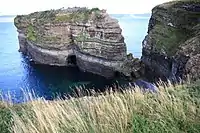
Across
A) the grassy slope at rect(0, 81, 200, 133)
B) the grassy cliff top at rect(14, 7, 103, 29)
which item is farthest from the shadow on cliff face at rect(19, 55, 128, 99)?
the grassy slope at rect(0, 81, 200, 133)

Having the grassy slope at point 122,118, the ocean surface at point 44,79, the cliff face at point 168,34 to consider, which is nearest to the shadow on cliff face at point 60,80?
the ocean surface at point 44,79

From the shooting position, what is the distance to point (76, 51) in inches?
3420

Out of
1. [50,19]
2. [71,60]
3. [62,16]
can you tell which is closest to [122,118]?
[71,60]

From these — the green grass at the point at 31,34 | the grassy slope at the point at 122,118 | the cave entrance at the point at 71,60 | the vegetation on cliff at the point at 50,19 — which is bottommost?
the cave entrance at the point at 71,60

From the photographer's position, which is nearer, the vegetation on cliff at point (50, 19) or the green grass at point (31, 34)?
the vegetation on cliff at point (50, 19)

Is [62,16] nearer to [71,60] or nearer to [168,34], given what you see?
[71,60]

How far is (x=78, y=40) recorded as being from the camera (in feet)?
278

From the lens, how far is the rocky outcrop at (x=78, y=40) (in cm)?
7830

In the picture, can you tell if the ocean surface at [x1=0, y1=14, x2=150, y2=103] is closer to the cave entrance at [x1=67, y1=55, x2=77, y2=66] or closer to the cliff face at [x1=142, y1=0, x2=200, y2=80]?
the cave entrance at [x1=67, y1=55, x2=77, y2=66]

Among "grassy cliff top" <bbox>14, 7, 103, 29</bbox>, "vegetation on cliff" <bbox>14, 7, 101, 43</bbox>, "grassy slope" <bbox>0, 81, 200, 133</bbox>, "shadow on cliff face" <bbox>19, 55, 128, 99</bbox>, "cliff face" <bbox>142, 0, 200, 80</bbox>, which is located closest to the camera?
"grassy slope" <bbox>0, 81, 200, 133</bbox>

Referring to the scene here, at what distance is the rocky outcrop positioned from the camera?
7830 centimetres

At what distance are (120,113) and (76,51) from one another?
78.9 metres

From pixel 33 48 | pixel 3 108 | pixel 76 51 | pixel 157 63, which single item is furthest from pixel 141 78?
pixel 3 108

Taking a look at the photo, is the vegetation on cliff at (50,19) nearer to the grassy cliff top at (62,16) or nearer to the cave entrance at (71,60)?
the grassy cliff top at (62,16)
